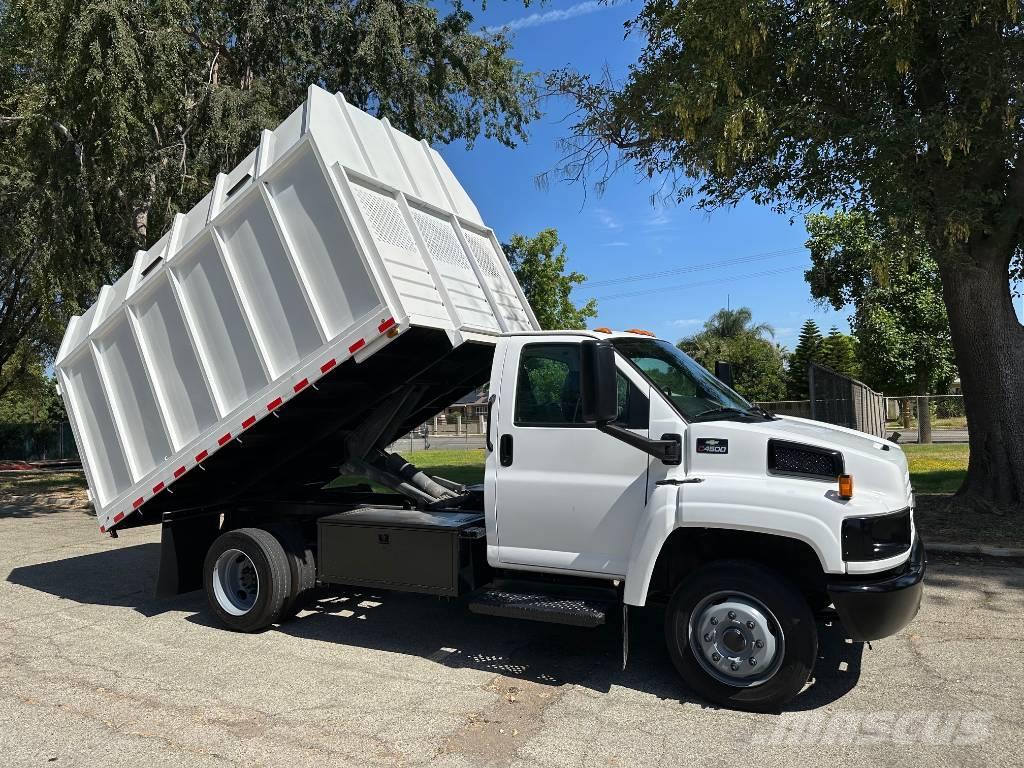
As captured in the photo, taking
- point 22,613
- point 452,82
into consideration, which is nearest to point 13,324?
point 452,82

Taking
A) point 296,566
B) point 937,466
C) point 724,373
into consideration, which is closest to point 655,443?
point 724,373

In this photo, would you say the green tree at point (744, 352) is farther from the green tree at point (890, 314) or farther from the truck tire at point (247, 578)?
the truck tire at point (247, 578)

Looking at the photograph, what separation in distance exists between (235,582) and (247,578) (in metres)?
0.11

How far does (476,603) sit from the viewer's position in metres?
5.29

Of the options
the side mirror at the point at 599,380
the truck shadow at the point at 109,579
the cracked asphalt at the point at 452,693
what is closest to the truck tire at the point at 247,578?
the cracked asphalt at the point at 452,693

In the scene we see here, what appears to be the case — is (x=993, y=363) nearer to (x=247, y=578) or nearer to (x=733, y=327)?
(x=247, y=578)

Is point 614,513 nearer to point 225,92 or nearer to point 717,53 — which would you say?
point 717,53

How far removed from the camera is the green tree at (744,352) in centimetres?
5548

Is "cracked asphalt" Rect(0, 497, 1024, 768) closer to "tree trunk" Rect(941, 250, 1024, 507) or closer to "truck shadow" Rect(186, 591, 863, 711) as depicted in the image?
"truck shadow" Rect(186, 591, 863, 711)

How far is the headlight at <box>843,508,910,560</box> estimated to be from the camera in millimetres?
4344

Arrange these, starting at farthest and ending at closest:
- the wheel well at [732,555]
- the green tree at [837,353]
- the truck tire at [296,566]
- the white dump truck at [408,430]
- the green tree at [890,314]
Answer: the green tree at [837,353] → the green tree at [890,314] → the truck tire at [296,566] → the wheel well at [732,555] → the white dump truck at [408,430]

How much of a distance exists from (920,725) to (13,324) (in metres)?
28.7

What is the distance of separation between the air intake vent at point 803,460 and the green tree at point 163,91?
11424 mm

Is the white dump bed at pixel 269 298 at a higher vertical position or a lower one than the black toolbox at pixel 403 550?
higher
